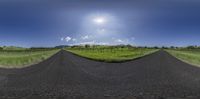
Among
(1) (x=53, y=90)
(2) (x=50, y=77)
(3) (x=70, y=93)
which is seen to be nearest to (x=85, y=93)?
(3) (x=70, y=93)

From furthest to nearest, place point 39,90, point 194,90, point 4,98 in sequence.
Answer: point 39,90, point 194,90, point 4,98

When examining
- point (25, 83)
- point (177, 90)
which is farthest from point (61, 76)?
point (177, 90)

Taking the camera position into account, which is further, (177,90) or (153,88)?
(153,88)

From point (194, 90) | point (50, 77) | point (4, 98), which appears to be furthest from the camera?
point (50, 77)

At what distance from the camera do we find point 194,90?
33.1 m

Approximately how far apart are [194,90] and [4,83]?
2159cm

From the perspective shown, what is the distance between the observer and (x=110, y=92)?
3438cm

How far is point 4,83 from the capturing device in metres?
42.0

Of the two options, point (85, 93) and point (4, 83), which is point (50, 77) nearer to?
point (4, 83)

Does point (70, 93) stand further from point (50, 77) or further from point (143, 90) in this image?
point (50, 77)

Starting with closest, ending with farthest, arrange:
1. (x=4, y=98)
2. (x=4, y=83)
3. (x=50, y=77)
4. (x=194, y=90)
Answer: (x=4, y=98) → (x=194, y=90) → (x=4, y=83) → (x=50, y=77)

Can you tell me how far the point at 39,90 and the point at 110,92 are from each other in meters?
7.18

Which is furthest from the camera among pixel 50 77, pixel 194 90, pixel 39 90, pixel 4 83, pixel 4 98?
pixel 50 77

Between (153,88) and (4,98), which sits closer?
(4,98)
